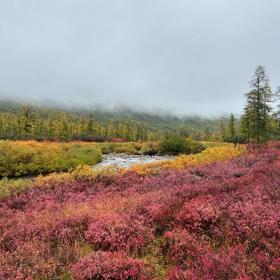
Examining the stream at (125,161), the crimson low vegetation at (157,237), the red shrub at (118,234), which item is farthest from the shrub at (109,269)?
the stream at (125,161)

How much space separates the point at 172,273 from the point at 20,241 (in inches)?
140

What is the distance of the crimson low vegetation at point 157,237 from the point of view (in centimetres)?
502

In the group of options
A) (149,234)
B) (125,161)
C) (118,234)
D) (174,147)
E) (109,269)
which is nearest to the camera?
(109,269)

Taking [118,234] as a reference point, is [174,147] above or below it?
above

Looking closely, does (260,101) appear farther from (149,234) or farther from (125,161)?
(149,234)

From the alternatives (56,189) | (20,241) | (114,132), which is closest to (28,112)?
(114,132)

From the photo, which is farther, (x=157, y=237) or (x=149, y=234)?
(x=157, y=237)

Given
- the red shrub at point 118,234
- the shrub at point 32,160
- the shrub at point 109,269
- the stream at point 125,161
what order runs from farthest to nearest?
the stream at point 125,161
the shrub at point 32,160
the red shrub at point 118,234
the shrub at point 109,269

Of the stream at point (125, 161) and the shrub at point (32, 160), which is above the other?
the shrub at point (32, 160)

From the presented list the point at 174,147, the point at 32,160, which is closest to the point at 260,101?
the point at 174,147

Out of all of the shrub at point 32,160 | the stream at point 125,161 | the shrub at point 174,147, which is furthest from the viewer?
the shrub at point 174,147

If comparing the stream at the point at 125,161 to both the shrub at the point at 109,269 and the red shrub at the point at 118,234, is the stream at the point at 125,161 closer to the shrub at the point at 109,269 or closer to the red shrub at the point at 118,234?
the red shrub at the point at 118,234

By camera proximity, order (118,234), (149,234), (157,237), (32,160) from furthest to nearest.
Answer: (32,160) → (157,237) → (149,234) → (118,234)

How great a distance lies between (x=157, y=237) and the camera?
23.0 ft
